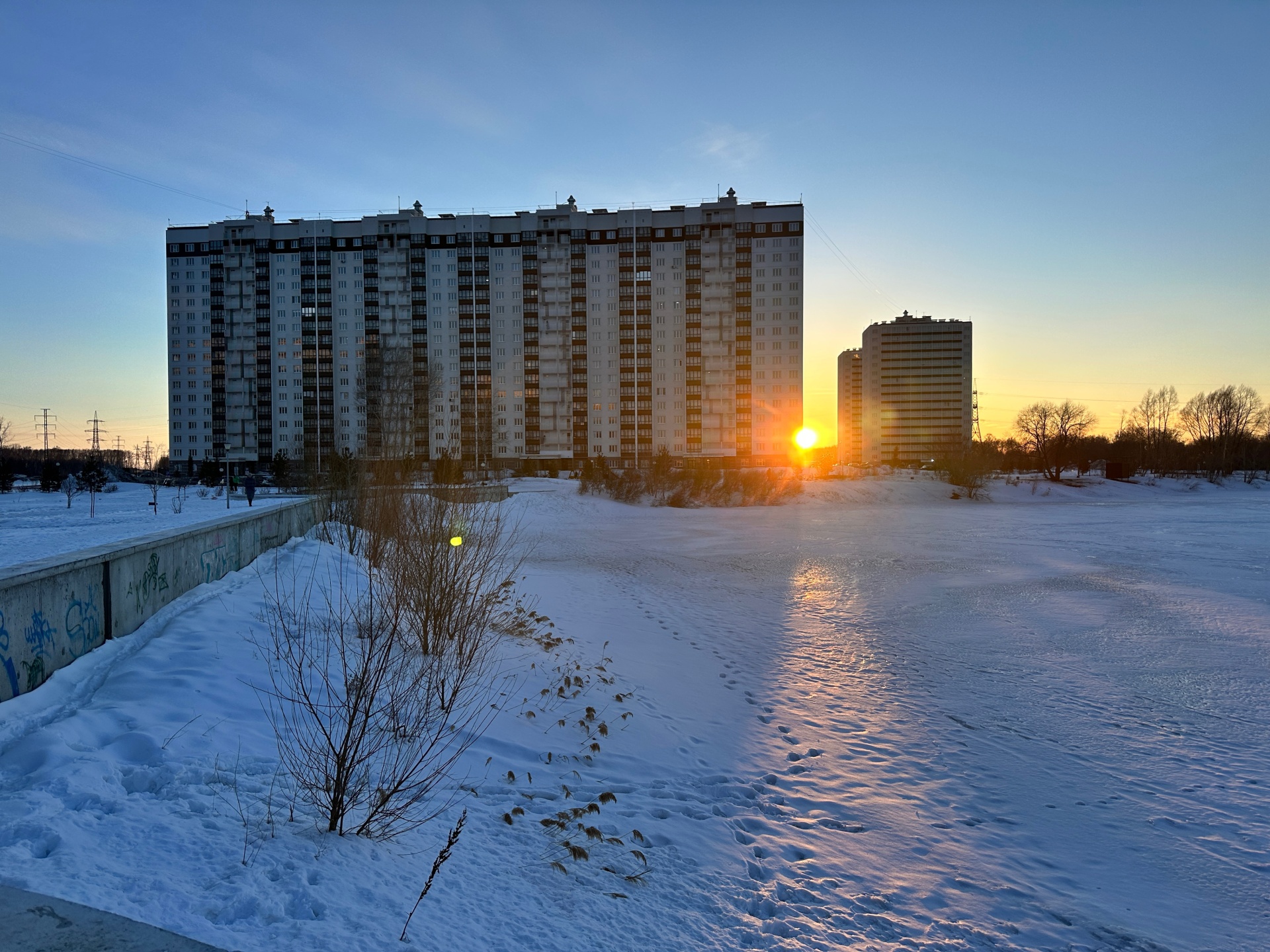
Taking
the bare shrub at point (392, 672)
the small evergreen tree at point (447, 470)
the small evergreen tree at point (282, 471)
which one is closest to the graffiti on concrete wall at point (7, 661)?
the bare shrub at point (392, 672)

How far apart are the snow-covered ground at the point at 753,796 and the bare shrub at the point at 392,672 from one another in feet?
0.95

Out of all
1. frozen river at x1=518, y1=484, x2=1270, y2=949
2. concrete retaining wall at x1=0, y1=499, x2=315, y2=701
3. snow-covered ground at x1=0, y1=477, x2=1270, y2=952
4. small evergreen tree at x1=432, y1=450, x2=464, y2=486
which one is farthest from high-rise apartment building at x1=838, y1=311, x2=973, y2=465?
concrete retaining wall at x1=0, y1=499, x2=315, y2=701

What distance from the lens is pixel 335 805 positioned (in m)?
3.65

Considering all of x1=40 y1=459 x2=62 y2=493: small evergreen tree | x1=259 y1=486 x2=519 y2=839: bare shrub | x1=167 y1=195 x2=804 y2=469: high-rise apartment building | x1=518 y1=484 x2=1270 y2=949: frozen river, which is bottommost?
x1=518 y1=484 x2=1270 y2=949: frozen river

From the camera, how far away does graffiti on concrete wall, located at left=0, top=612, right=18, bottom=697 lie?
4520mm

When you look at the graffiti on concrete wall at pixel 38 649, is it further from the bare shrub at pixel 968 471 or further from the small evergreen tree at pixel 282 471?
the bare shrub at pixel 968 471

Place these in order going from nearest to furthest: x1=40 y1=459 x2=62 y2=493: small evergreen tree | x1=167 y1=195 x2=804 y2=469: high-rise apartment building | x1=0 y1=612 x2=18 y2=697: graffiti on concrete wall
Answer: x1=0 y1=612 x2=18 y2=697: graffiti on concrete wall < x1=40 y1=459 x2=62 y2=493: small evergreen tree < x1=167 y1=195 x2=804 y2=469: high-rise apartment building

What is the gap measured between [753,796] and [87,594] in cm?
597

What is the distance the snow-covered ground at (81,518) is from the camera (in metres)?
16.5

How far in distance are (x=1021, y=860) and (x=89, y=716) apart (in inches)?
249

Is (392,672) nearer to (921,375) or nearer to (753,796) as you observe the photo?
(753,796)

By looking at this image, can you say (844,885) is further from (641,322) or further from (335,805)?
(641,322)

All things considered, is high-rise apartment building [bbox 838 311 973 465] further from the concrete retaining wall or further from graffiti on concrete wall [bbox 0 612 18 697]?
graffiti on concrete wall [bbox 0 612 18 697]

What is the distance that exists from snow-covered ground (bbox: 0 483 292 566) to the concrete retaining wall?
0.68m
